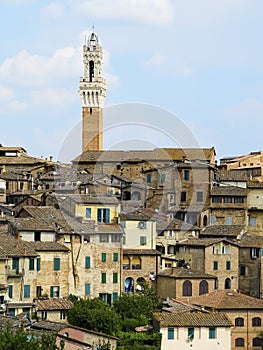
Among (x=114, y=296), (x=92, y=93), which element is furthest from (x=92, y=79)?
(x=114, y=296)

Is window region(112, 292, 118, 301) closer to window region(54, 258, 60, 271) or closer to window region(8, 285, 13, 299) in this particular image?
window region(54, 258, 60, 271)

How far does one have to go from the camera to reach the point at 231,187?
75.2m

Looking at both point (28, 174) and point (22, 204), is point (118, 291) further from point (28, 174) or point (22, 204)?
point (28, 174)

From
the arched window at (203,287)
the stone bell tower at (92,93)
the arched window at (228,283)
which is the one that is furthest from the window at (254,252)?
the stone bell tower at (92,93)

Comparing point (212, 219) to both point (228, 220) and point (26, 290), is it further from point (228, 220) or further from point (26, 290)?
point (26, 290)

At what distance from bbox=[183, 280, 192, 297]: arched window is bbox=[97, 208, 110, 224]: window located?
7244 millimetres

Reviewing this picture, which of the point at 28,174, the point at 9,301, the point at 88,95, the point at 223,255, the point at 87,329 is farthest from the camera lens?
the point at 88,95

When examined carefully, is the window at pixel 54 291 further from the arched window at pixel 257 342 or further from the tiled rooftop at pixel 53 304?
the arched window at pixel 257 342

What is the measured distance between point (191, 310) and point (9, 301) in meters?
8.94

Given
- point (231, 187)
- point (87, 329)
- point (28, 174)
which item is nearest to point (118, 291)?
point (87, 329)

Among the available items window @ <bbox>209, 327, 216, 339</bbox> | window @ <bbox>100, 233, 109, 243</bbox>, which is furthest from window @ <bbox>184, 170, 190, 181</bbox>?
window @ <bbox>209, 327, 216, 339</bbox>

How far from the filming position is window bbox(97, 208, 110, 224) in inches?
2497

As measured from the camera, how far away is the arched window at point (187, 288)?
58.3m

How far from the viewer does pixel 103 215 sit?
63.8 meters
